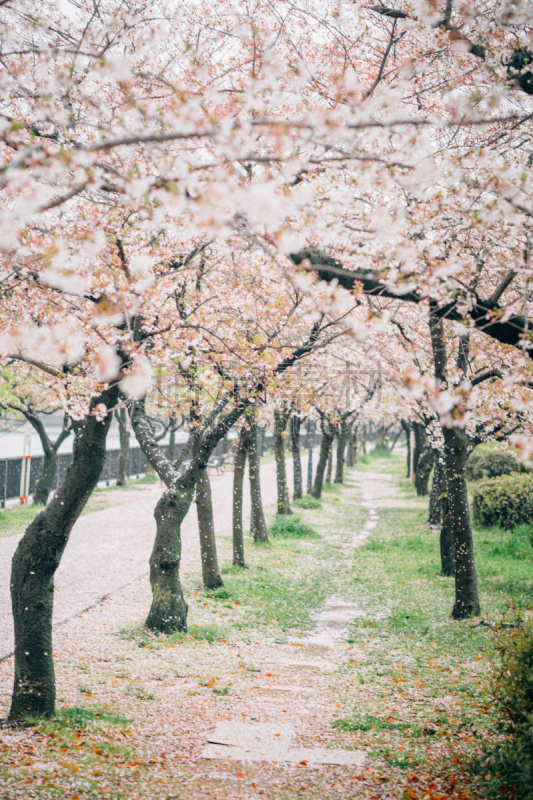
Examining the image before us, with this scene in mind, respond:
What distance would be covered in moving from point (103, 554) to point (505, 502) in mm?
10786

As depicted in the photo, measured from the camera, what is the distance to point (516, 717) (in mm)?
4273

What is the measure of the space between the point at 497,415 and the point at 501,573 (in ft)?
10.8

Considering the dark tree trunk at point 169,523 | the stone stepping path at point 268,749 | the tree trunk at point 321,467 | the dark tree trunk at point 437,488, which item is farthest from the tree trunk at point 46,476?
the stone stepping path at point 268,749

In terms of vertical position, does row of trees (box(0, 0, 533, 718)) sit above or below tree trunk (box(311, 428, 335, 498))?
above

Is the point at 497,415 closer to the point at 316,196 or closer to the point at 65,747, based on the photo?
the point at 316,196

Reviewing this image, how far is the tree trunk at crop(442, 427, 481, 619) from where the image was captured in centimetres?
975

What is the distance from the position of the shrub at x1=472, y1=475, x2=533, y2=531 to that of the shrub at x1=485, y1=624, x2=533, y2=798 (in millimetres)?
12935

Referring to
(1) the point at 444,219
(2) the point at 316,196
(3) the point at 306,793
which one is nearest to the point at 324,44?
(2) the point at 316,196

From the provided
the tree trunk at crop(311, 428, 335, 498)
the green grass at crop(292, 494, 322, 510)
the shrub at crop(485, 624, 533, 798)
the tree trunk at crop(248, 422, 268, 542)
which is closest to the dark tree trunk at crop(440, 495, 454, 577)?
the tree trunk at crop(248, 422, 268, 542)

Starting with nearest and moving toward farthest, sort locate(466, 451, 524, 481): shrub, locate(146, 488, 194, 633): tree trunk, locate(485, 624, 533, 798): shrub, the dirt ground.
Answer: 1. locate(485, 624, 533, 798): shrub
2. the dirt ground
3. locate(146, 488, 194, 633): tree trunk
4. locate(466, 451, 524, 481): shrub

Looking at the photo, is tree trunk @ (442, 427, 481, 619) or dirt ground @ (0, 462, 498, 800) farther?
tree trunk @ (442, 427, 481, 619)

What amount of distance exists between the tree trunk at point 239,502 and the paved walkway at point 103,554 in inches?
46.7

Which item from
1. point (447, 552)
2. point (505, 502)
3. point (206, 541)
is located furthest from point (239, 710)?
point (505, 502)

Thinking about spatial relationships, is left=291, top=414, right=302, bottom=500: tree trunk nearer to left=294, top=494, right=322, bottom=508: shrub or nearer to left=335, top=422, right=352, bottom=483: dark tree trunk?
left=294, top=494, right=322, bottom=508: shrub
